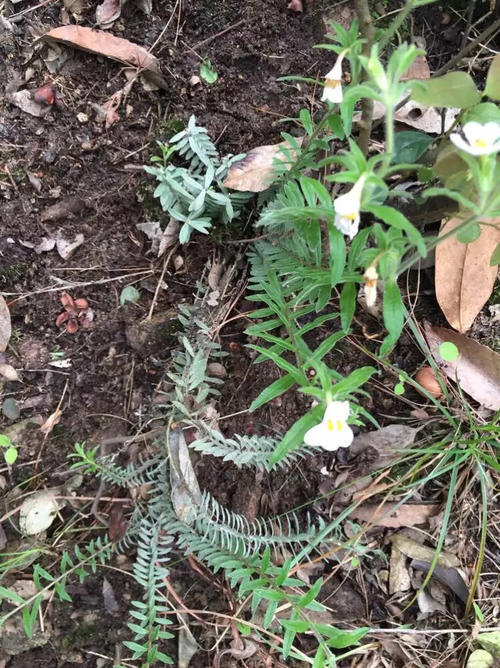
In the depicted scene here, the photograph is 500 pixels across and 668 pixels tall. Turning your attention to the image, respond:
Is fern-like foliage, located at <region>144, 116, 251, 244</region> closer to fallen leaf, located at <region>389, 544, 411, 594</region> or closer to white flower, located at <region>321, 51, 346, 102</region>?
white flower, located at <region>321, 51, 346, 102</region>

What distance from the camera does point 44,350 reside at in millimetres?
2633

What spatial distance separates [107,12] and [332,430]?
2.37 meters

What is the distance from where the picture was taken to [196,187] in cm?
245

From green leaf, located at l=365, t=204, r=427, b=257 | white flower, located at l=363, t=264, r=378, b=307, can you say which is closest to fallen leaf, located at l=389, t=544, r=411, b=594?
white flower, located at l=363, t=264, r=378, b=307

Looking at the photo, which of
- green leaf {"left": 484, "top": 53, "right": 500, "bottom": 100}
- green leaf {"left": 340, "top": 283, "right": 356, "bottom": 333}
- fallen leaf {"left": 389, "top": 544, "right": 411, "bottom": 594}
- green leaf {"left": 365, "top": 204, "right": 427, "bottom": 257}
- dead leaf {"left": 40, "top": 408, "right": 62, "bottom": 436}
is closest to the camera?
green leaf {"left": 365, "top": 204, "right": 427, "bottom": 257}

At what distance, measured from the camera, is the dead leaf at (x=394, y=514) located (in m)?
2.49

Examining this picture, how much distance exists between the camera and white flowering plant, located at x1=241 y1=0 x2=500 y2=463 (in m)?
1.36

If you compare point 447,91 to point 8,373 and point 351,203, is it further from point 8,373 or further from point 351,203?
point 8,373

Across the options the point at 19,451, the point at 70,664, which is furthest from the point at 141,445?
the point at 70,664

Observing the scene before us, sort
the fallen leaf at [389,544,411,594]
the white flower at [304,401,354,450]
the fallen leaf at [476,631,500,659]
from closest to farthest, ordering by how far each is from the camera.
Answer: the white flower at [304,401,354,450] → the fallen leaf at [476,631,500,659] → the fallen leaf at [389,544,411,594]

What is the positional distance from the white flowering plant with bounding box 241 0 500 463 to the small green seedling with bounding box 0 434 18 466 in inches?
51.9

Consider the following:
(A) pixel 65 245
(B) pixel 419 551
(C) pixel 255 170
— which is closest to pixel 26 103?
(A) pixel 65 245

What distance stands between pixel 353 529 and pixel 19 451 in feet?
5.22

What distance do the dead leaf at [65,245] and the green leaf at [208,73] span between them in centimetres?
101
